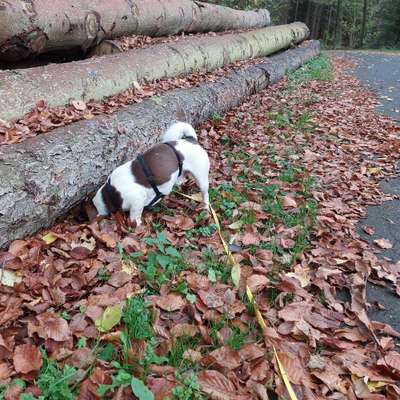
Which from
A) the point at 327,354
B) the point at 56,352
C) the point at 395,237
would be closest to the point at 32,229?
the point at 56,352

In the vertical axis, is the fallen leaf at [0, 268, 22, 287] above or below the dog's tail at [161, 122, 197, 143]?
below

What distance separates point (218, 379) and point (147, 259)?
1206 millimetres

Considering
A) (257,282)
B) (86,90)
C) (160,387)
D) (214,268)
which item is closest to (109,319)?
(160,387)

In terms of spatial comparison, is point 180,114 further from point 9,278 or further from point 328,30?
point 328,30

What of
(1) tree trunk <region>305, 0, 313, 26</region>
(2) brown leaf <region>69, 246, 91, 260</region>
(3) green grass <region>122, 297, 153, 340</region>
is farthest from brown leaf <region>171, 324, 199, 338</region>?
(1) tree trunk <region>305, 0, 313, 26</region>

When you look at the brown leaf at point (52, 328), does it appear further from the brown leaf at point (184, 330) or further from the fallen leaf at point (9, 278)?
the brown leaf at point (184, 330)

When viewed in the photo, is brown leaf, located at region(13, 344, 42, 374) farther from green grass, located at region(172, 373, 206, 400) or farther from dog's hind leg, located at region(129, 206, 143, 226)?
dog's hind leg, located at region(129, 206, 143, 226)

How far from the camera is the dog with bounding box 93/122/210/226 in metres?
3.66

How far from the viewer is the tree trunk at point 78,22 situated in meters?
4.92

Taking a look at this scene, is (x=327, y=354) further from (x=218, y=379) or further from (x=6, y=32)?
(x=6, y=32)

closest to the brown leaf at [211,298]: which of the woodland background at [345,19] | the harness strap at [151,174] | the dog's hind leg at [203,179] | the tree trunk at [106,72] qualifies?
the harness strap at [151,174]

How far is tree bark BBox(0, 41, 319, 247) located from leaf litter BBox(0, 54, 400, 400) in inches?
8.0

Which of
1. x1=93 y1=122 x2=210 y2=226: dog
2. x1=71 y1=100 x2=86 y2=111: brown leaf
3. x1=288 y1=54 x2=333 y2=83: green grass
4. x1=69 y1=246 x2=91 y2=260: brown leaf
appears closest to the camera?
x1=69 y1=246 x2=91 y2=260: brown leaf

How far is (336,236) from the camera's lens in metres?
3.87
